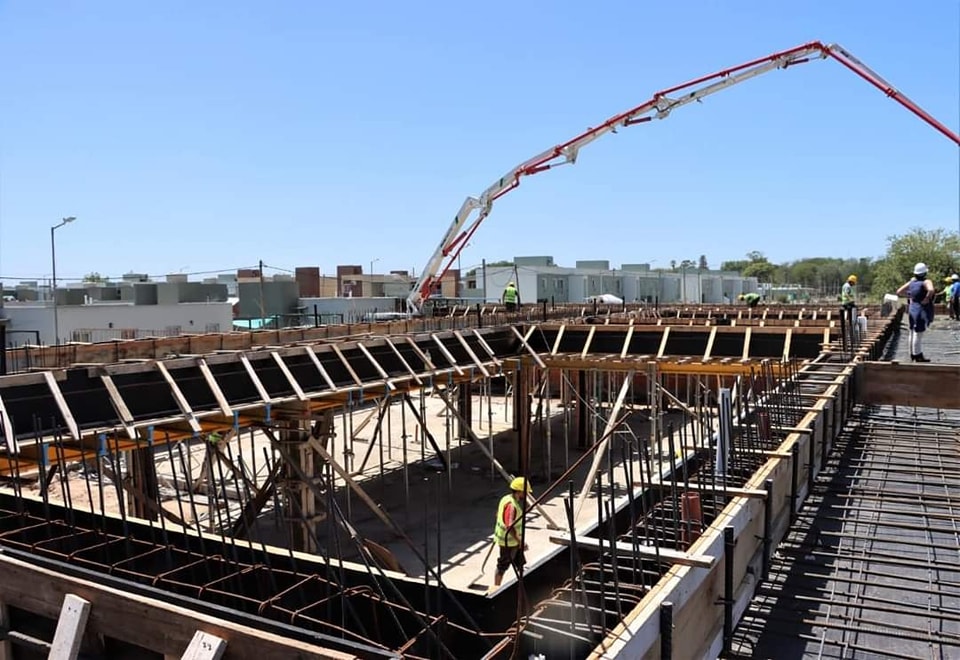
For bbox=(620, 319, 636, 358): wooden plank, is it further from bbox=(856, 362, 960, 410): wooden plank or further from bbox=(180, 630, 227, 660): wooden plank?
bbox=(180, 630, 227, 660): wooden plank

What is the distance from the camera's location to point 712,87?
31.4m

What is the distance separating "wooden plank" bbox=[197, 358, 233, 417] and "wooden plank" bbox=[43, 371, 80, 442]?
2.10m

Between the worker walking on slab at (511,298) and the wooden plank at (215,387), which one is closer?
the wooden plank at (215,387)

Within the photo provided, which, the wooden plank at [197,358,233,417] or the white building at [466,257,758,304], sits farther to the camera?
the white building at [466,257,758,304]

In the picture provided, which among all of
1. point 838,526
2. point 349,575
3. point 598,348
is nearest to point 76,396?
point 349,575

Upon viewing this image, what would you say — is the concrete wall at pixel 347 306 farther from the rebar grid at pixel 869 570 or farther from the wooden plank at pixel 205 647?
the wooden plank at pixel 205 647

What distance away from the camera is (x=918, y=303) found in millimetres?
13500

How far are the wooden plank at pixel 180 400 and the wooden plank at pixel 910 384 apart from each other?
9.94m

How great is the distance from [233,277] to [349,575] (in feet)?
248

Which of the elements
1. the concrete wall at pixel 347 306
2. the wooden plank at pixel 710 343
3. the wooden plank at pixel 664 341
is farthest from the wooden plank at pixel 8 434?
the concrete wall at pixel 347 306

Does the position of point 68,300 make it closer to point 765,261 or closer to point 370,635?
point 370,635

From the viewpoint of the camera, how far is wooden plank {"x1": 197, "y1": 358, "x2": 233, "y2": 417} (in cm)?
1230

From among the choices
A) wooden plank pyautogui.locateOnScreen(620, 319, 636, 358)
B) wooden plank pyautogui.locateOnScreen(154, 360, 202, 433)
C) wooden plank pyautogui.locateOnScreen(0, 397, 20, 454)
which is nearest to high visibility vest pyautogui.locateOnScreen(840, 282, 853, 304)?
wooden plank pyautogui.locateOnScreen(620, 319, 636, 358)

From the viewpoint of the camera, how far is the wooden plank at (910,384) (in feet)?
31.9
